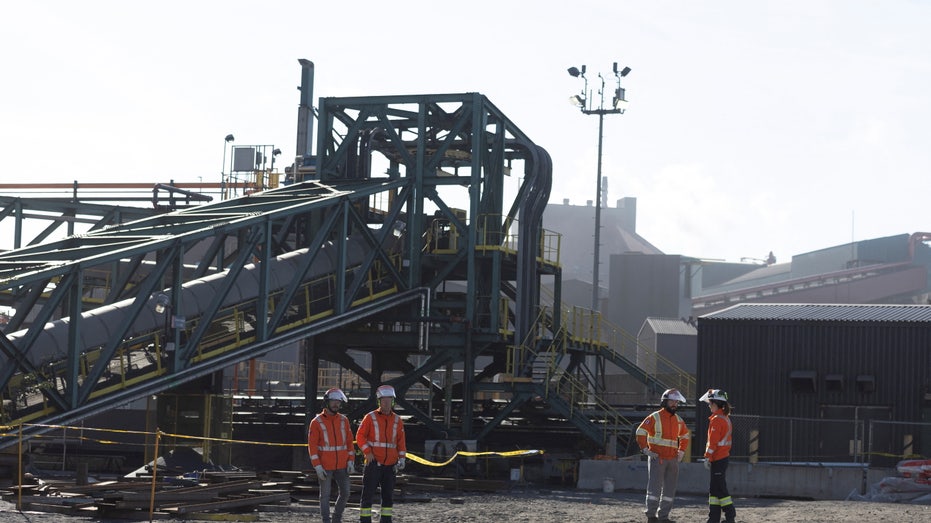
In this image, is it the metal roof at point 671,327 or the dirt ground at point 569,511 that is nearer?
the dirt ground at point 569,511

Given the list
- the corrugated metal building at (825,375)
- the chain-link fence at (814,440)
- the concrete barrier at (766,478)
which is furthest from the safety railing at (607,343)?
the concrete barrier at (766,478)

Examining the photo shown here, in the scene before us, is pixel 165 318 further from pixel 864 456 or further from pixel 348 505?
pixel 864 456

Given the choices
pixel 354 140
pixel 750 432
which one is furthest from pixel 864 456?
pixel 354 140

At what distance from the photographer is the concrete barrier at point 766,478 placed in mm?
26094

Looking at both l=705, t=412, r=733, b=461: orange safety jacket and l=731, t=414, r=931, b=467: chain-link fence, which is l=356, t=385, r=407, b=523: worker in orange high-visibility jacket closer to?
l=705, t=412, r=733, b=461: orange safety jacket

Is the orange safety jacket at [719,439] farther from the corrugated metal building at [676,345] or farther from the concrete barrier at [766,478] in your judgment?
the corrugated metal building at [676,345]

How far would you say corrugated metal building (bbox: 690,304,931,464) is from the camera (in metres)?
29.0

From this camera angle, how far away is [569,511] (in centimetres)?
2078

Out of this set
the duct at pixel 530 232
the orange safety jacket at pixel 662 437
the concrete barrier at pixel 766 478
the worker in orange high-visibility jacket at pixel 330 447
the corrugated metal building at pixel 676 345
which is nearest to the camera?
the worker in orange high-visibility jacket at pixel 330 447

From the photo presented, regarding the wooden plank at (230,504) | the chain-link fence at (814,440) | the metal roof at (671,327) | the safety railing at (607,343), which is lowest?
the wooden plank at (230,504)

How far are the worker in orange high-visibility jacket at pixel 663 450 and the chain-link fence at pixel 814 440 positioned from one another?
12.0 m

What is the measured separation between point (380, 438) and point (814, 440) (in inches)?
655

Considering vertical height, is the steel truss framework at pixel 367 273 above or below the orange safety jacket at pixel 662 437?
above

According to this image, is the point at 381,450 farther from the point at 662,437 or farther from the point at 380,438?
the point at 662,437
